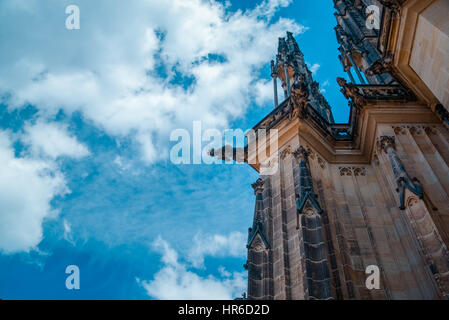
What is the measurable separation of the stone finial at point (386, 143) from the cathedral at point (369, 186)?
4 cm

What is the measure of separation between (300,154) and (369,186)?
8.89 ft

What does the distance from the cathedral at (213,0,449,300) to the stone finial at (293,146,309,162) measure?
0.12 ft

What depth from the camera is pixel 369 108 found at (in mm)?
12117

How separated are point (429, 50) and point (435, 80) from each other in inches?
35.3

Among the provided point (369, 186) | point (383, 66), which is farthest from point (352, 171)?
point (383, 66)

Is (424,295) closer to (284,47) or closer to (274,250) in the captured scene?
(274,250)

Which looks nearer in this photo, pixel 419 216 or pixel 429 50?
pixel 419 216

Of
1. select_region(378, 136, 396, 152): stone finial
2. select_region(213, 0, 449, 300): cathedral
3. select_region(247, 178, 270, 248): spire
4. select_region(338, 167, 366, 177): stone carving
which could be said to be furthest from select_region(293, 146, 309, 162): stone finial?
select_region(378, 136, 396, 152): stone finial

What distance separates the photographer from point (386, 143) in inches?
424

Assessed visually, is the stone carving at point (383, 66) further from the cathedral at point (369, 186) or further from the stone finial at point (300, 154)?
the stone finial at point (300, 154)

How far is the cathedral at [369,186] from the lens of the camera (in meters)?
7.80

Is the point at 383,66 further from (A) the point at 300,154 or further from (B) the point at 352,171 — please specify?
(A) the point at 300,154
